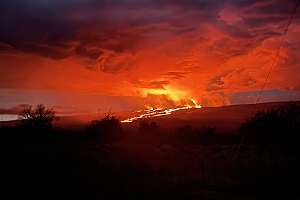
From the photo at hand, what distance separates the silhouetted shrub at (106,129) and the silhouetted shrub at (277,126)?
26239 millimetres

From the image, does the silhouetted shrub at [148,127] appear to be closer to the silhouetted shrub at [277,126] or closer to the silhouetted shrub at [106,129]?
the silhouetted shrub at [106,129]

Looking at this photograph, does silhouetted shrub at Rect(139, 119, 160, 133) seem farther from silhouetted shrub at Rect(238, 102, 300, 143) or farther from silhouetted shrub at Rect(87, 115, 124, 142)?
silhouetted shrub at Rect(238, 102, 300, 143)

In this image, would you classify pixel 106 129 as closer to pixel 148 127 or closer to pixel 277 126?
pixel 148 127

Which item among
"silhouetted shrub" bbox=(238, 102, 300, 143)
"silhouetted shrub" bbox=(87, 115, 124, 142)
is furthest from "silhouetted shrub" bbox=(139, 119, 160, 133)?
"silhouetted shrub" bbox=(238, 102, 300, 143)

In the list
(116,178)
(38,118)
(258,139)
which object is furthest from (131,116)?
(116,178)

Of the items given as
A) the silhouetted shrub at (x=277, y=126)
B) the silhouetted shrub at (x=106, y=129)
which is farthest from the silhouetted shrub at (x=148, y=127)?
the silhouetted shrub at (x=277, y=126)

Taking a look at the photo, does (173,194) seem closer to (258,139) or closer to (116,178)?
(116,178)

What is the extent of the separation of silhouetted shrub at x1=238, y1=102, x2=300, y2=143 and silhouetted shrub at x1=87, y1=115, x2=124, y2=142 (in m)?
26.2

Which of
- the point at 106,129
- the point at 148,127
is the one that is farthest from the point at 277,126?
the point at 106,129

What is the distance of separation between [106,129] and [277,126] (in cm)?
3376

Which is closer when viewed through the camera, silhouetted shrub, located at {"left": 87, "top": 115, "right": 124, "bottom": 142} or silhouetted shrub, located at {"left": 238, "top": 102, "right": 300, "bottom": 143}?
silhouetted shrub, located at {"left": 238, "top": 102, "right": 300, "bottom": 143}

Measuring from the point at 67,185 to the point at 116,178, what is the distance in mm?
3302

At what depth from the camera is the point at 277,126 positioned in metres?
52.2

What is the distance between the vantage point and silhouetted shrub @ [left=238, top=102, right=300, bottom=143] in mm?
50281
